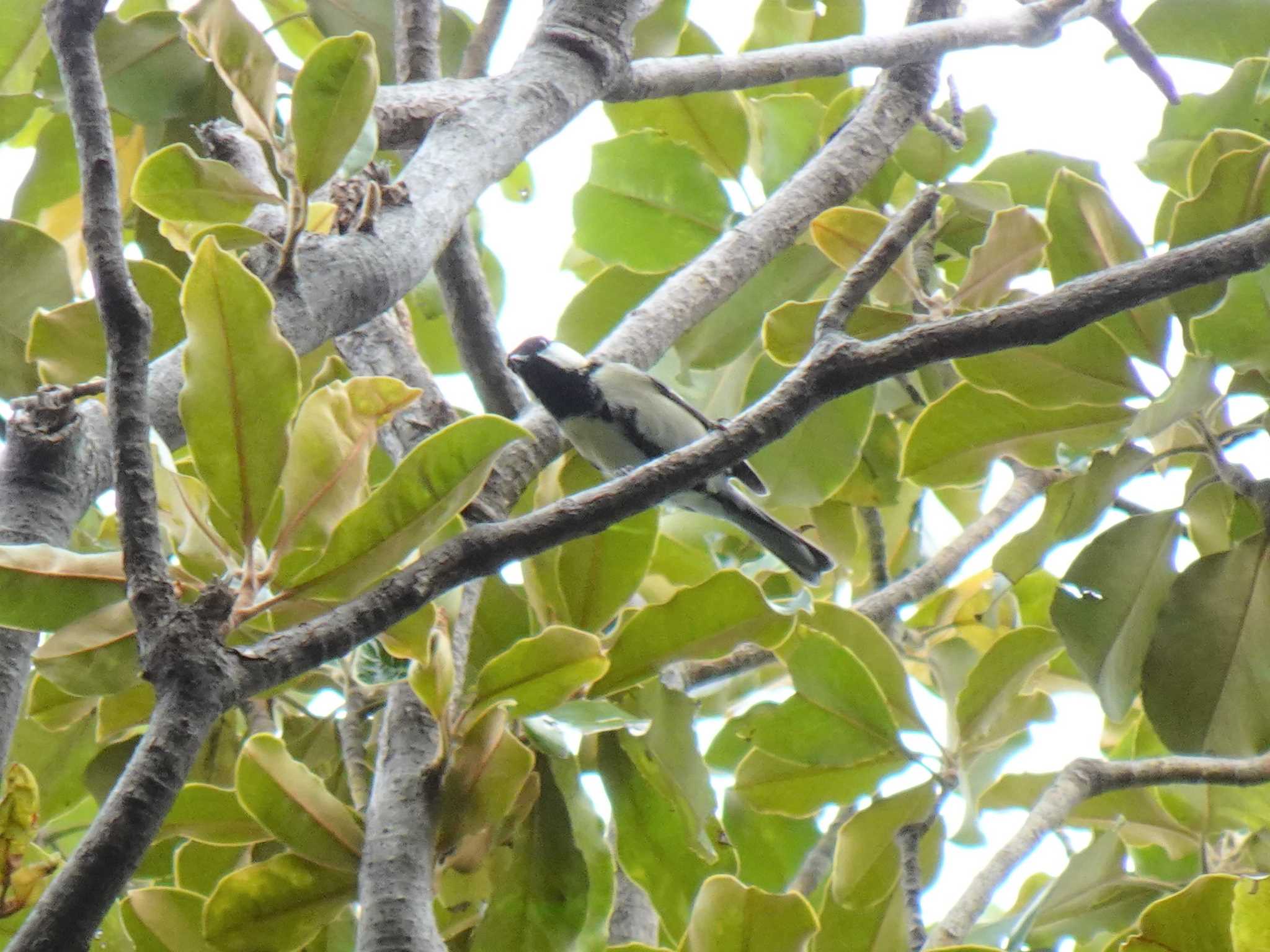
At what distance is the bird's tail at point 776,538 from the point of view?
7.59 feet

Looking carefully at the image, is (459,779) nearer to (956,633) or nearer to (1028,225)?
(1028,225)

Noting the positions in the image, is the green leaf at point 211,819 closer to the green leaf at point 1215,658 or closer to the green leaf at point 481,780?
the green leaf at point 481,780

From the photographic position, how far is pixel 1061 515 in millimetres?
1622

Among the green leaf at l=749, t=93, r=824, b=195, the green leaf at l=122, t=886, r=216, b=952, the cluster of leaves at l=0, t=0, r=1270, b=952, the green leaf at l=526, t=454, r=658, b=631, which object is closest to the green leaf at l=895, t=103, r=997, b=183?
the cluster of leaves at l=0, t=0, r=1270, b=952

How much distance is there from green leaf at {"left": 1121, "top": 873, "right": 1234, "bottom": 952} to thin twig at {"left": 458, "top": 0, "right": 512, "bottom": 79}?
153 cm

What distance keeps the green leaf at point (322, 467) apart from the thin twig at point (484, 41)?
1076 millimetres

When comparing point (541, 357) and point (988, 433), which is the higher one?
point (541, 357)

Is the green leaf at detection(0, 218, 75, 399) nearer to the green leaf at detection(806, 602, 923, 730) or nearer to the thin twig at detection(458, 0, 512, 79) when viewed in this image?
the thin twig at detection(458, 0, 512, 79)

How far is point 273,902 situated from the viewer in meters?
1.24

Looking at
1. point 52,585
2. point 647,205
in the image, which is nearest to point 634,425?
point 647,205

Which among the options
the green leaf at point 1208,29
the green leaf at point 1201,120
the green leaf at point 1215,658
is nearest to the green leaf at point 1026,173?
the green leaf at point 1201,120

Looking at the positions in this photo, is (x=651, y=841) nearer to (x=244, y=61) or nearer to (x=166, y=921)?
(x=166, y=921)

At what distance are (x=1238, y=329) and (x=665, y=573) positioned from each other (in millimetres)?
933

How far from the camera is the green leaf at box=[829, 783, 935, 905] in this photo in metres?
1.54
